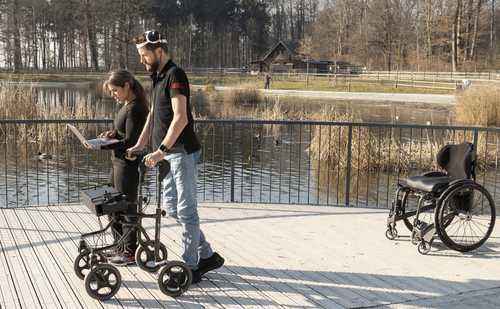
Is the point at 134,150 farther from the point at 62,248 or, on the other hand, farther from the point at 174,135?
the point at 62,248

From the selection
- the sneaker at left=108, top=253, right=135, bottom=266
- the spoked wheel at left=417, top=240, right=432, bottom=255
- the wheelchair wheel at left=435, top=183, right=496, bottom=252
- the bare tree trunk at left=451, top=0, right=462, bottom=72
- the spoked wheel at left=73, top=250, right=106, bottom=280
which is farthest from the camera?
the bare tree trunk at left=451, top=0, right=462, bottom=72

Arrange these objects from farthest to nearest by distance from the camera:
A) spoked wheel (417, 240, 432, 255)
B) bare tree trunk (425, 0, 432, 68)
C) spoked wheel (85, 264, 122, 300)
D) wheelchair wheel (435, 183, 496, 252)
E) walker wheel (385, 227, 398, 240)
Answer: bare tree trunk (425, 0, 432, 68) < walker wheel (385, 227, 398, 240) < spoked wheel (417, 240, 432, 255) < wheelchair wheel (435, 183, 496, 252) < spoked wheel (85, 264, 122, 300)

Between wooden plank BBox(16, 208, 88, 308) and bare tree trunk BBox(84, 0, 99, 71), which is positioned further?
bare tree trunk BBox(84, 0, 99, 71)

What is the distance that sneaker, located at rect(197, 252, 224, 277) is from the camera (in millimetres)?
4424

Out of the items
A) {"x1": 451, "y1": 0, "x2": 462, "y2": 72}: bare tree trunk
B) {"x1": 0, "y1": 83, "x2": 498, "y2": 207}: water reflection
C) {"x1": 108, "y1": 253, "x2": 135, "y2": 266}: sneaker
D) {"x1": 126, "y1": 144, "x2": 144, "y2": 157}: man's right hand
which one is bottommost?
{"x1": 0, "y1": 83, "x2": 498, "y2": 207}: water reflection

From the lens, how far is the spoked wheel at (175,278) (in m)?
4.07

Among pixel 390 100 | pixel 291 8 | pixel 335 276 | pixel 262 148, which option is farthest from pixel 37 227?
pixel 291 8

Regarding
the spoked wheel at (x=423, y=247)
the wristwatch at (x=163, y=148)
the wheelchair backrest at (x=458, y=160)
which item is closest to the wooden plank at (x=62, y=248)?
the wristwatch at (x=163, y=148)

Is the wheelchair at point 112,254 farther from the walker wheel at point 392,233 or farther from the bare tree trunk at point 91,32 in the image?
the bare tree trunk at point 91,32

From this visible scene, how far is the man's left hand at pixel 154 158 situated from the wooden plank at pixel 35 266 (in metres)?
1.09

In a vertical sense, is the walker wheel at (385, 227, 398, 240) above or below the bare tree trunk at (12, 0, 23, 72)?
below

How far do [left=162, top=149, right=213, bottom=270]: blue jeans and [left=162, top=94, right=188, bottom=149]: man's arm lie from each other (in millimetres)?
165

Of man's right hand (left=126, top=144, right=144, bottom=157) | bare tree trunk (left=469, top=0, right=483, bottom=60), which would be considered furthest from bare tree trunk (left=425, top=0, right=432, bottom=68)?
man's right hand (left=126, top=144, right=144, bottom=157)

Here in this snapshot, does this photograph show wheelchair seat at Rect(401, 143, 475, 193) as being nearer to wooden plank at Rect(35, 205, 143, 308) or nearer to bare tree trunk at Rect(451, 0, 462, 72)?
wooden plank at Rect(35, 205, 143, 308)
